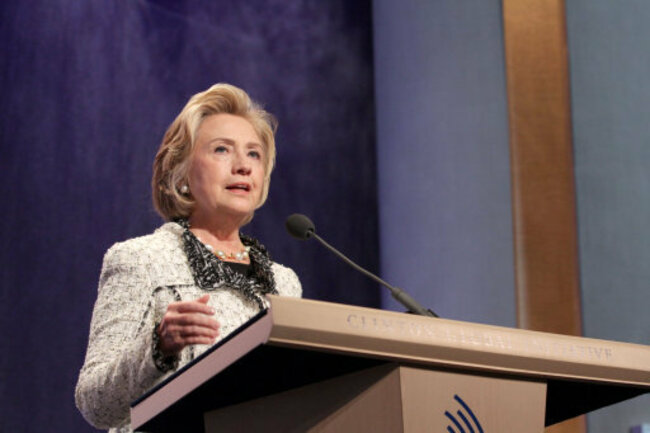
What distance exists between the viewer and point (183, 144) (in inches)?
81.1

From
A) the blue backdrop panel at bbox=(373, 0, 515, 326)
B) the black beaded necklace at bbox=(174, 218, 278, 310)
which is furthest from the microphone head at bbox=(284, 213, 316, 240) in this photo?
the blue backdrop panel at bbox=(373, 0, 515, 326)

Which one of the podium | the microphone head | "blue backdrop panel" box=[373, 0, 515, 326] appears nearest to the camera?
the podium

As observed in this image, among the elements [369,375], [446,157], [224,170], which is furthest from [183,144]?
[446,157]

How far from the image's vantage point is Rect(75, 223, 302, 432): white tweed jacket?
148 cm

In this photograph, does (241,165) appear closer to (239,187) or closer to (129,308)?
(239,187)

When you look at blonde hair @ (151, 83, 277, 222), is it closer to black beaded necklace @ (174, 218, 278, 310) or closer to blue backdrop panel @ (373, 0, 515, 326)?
black beaded necklace @ (174, 218, 278, 310)

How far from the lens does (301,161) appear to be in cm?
321

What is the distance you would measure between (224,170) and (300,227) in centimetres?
41

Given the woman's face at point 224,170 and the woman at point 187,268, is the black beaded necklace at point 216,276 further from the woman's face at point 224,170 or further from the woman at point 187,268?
the woman's face at point 224,170

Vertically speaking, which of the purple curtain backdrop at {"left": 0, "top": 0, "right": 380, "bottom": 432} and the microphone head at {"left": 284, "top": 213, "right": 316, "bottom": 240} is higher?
the purple curtain backdrop at {"left": 0, "top": 0, "right": 380, "bottom": 432}

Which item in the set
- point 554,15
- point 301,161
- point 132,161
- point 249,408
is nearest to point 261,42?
point 301,161

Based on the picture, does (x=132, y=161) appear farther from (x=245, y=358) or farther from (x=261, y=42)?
(x=245, y=358)

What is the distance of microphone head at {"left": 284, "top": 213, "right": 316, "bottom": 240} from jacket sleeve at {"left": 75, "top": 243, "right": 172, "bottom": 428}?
31cm

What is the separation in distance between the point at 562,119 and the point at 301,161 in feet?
3.10
